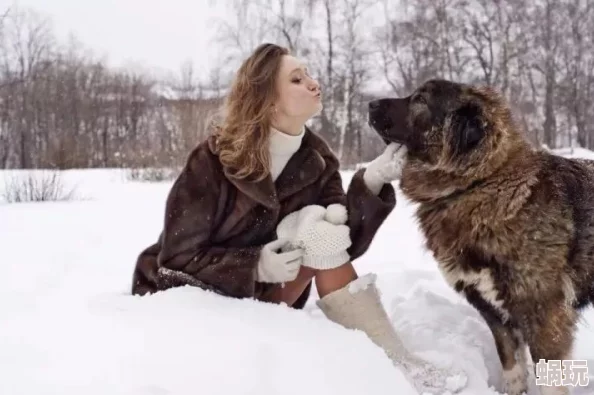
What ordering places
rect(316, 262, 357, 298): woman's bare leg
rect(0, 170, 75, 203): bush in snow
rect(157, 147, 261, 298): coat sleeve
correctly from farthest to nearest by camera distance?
rect(0, 170, 75, 203): bush in snow, rect(316, 262, 357, 298): woman's bare leg, rect(157, 147, 261, 298): coat sleeve

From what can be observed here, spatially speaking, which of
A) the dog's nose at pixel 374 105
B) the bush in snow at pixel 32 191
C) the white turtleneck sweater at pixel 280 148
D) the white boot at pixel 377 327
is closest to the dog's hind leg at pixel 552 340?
the white boot at pixel 377 327

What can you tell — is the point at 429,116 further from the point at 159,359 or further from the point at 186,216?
the point at 159,359

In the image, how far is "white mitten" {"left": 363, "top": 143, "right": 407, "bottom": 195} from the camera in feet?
7.73

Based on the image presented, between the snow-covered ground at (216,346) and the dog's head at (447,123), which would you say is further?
the dog's head at (447,123)

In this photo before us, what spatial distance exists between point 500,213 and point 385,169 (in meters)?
0.53

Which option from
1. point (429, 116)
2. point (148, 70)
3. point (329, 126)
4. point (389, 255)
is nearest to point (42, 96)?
point (148, 70)

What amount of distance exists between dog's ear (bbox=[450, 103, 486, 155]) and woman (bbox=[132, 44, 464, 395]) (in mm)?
263

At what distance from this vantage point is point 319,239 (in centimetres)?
223

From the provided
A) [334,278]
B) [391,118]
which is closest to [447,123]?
[391,118]

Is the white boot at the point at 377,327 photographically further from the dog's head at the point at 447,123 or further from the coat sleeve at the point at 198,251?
the dog's head at the point at 447,123

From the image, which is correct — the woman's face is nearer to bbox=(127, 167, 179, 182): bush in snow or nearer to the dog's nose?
the dog's nose

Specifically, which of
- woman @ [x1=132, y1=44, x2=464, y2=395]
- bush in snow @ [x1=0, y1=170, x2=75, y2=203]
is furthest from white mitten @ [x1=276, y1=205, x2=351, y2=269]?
bush in snow @ [x1=0, y1=170, x2=75, y2=203]

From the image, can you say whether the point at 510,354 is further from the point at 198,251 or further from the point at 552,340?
the point at 198,251

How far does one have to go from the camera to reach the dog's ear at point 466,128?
2.20 meters
